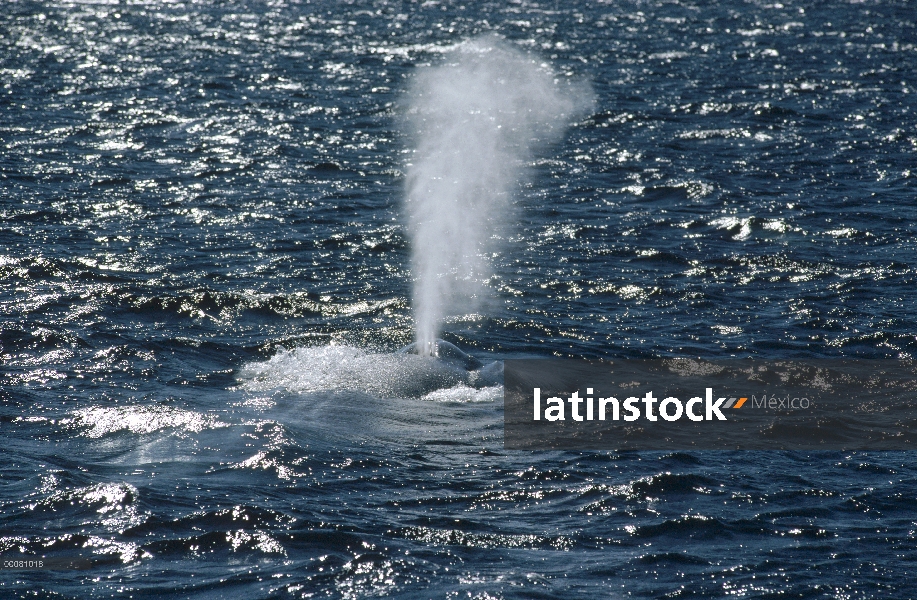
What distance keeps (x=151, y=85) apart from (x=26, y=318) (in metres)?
34.7

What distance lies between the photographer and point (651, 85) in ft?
200

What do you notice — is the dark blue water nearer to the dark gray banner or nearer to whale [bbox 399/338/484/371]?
the dark gray banner

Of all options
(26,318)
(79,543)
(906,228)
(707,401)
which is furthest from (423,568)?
(906,228)

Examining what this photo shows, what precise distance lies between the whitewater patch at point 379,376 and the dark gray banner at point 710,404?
75cm

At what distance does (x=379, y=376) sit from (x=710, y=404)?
7686 mm

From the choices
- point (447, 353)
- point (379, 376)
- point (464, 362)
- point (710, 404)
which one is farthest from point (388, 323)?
point (710, 404)

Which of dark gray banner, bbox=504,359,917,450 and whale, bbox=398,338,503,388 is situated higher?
whale, bbox=398,338,503,388

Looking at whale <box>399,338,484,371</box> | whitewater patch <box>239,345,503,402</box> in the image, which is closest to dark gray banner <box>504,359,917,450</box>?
whitewater patch <box>239,345,503,402</box>

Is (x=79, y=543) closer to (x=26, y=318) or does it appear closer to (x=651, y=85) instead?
(x=26, y=318)

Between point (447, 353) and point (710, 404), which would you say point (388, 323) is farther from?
point (710, 404)

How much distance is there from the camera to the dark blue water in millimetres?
18172

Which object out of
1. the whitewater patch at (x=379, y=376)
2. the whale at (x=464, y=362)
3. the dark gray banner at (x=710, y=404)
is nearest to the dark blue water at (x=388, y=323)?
the whitewater patch at (x=379, y=376)

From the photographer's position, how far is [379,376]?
25.6 m

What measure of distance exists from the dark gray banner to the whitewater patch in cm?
75
